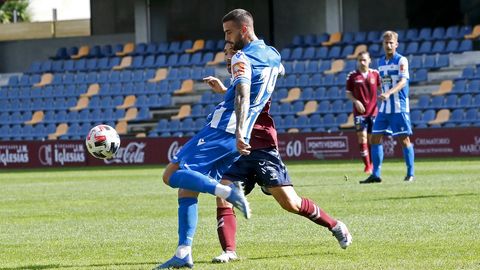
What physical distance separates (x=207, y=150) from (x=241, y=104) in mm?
467

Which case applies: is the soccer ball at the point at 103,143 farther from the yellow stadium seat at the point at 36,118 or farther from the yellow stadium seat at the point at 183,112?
the yellow stadium seat at the point at 36,118

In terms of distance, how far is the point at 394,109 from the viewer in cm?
1866

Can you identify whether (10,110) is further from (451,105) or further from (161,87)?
(451,105)

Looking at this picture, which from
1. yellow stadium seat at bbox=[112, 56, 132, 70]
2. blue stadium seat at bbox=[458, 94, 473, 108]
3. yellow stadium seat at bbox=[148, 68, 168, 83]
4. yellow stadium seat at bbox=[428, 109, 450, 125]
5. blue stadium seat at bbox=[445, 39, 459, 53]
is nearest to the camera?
yellow stadium seat at bbox=[428, 109, 450, 125]

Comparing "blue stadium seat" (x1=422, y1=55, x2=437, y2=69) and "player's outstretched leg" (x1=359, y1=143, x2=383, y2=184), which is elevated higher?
"blue stadium seat" (x1=422, y1=55, x2=437, y2=69)

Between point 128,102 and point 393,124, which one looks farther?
point 128,102

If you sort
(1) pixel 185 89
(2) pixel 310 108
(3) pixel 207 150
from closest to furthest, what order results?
1. (3) pixel 207 150
2. (2) pixel 310 108
3. (1) pixel 185 89

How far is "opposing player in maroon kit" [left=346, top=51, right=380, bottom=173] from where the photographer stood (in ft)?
72.2

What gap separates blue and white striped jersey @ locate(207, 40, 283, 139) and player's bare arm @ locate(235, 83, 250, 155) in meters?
0.07

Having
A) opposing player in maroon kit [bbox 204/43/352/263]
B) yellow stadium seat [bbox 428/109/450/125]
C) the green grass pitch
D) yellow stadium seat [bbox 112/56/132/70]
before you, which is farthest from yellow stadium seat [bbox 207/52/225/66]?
opposing player in maroon kit [bbox 204/43/352/263]

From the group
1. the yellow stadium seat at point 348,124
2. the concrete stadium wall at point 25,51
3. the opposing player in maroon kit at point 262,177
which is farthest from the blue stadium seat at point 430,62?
the opposing player in maroon kit at point 262,177

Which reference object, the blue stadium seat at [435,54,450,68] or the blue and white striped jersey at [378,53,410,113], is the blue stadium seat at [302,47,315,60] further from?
the blue and white striped jersey at [378,53,410,113]

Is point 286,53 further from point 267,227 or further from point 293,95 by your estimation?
point 267,227

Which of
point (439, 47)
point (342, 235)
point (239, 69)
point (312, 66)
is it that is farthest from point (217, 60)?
point (239, 69)
